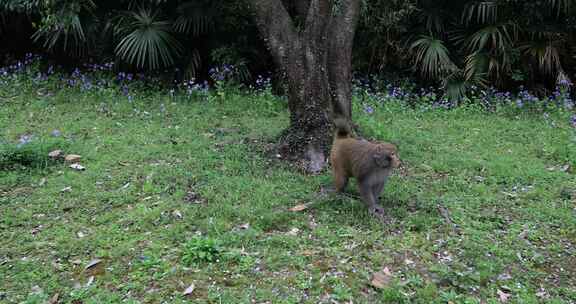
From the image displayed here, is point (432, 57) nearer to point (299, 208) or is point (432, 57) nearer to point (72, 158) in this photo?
point (299, 208)

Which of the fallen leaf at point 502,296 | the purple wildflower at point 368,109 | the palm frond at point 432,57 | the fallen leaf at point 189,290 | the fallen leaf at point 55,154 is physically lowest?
the fallen leaf at point 502,296

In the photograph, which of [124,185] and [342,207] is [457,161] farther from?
[124,185]

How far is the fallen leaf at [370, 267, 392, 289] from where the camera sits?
3732 mm

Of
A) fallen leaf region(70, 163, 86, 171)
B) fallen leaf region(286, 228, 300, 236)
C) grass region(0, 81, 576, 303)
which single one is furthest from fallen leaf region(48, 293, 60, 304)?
fallen leaf region(70, 163, 86, 171)

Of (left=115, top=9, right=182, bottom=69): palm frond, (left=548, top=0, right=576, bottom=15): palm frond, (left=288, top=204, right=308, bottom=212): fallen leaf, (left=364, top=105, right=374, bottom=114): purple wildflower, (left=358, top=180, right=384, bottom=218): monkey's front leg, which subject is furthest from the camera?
(left=115, top=9, right=182, bottom=69): palm frond

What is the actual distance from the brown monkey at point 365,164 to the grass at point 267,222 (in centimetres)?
19

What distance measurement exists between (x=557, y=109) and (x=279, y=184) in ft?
16.2

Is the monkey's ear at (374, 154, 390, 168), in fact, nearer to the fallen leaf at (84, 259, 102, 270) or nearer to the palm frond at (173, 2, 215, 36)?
the fallen leaf at (84, 259, 102, 270)

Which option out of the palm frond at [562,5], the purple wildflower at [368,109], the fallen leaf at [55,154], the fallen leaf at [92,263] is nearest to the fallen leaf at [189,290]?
the fallen leaf at [92,263]

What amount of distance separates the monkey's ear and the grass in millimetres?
519

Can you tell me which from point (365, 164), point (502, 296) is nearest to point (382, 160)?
point (365, 164)

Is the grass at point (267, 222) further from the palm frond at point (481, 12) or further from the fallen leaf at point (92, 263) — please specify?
the palm frond at point (481, 12)

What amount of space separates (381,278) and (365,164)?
3.39 feet

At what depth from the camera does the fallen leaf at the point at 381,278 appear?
3.73 meters
